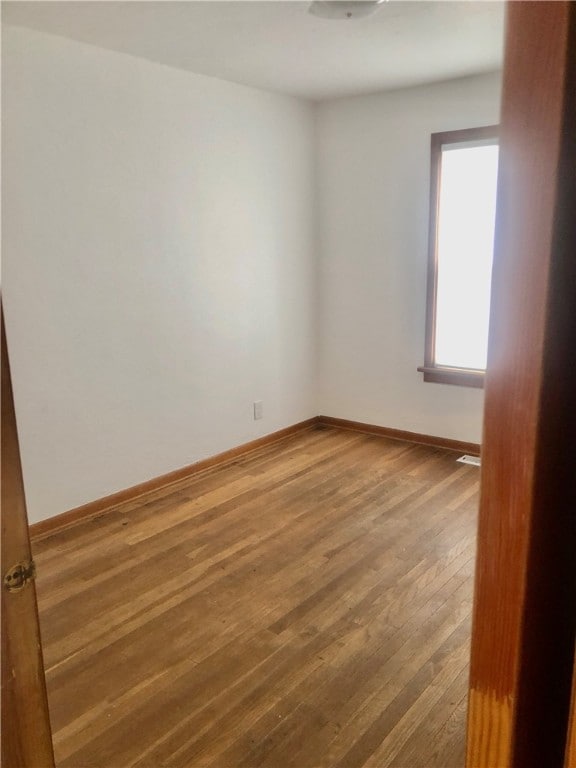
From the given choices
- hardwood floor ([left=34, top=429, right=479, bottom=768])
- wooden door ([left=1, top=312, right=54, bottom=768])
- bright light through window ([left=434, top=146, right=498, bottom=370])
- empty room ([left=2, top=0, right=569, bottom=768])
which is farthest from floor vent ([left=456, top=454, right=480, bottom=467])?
wooden door ([left=1, top=312, right=54, bottom=768])

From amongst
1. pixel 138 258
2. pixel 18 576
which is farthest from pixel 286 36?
pixel 18 576

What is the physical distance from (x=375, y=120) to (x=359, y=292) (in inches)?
45.7

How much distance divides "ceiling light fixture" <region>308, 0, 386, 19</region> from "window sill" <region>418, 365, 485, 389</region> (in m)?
2.26

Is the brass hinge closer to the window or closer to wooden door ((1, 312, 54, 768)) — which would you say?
wooden door ((1, 312, 54, 768))

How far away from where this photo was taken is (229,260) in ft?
12.7

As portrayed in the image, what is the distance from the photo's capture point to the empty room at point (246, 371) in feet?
6.42

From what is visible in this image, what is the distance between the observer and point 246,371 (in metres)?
4.14

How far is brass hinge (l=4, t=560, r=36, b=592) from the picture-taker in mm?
707

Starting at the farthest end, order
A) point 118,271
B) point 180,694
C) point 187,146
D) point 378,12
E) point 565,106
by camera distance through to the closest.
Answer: point 187,146 → point 118,271 → point 378,12 → point 180,694 → point 565,106

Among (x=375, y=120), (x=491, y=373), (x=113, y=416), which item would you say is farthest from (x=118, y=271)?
(x=491, y=373)

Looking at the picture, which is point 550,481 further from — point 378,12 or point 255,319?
point 255,319

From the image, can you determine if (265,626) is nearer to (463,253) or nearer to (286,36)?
(286,36)

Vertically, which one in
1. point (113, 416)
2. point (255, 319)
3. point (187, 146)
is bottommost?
point (113, 416)

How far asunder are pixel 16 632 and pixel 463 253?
374cm
